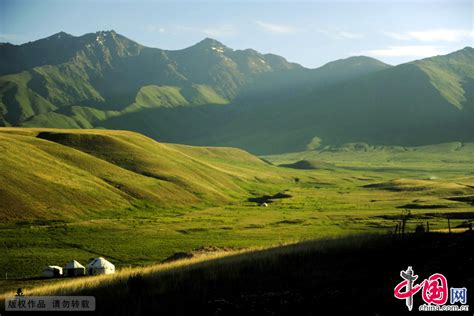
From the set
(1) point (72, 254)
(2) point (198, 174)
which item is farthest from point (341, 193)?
(1) point (72, 254)

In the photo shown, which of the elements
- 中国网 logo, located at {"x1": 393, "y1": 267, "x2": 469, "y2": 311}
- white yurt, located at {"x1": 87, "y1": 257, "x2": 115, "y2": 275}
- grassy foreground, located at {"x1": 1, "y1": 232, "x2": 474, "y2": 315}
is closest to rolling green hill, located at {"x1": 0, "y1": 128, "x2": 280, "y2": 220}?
white yurt, located at {"x1": 87, "y1": 257, "x2": 115, "y2": 275}

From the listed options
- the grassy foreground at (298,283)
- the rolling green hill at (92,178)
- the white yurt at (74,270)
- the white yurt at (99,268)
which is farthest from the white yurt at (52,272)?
the rolling green hill at (92,178)

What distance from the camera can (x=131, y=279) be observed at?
83.2 feet

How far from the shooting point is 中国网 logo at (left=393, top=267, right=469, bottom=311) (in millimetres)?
17906

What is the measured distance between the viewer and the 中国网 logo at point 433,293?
17.9 meters

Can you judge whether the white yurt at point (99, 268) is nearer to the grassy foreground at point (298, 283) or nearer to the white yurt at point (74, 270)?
the white yurt at point (74, 270)

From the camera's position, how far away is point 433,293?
61.8 feet

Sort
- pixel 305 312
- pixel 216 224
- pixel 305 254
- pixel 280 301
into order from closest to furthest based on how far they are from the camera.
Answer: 1. pixel 305 312
2. pixel 280 301
3. pixel 305 254
4. pixel 216 224

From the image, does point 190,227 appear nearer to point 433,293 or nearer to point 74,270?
point 74,270

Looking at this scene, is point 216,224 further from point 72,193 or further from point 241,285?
point 241,285

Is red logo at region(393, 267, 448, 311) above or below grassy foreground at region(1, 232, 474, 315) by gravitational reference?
above

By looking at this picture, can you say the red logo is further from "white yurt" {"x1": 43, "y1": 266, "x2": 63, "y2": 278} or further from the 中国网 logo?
"white yurt" {"x1": 43, "y1": 266, "x2": 63, "y2": 278}

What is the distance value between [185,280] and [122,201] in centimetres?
10643

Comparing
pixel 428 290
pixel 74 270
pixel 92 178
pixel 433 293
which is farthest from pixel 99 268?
pixel 92 178
